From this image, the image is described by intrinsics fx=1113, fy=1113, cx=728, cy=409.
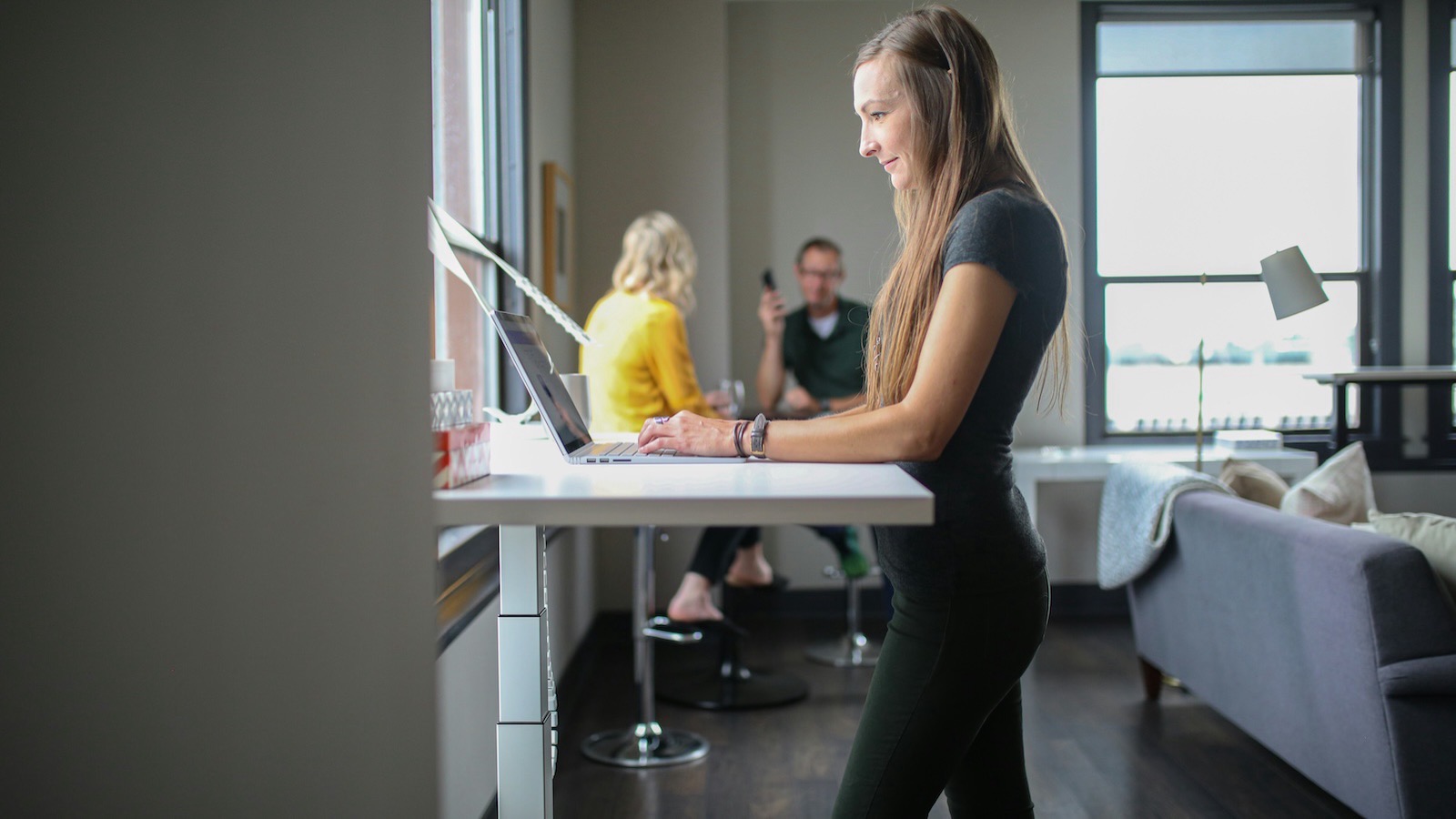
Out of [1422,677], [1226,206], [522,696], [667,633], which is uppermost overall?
[1226,206]

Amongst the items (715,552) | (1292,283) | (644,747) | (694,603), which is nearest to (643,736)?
(644,747)

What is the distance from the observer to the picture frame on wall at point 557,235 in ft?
12.4

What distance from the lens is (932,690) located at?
3.86 ft

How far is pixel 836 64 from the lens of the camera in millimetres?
4859

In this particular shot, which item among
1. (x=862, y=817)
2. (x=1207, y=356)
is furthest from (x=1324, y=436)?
(x=862, y=817)

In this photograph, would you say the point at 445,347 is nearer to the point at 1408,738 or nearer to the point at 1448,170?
the point at 1408,738

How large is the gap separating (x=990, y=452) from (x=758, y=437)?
10.3 inches

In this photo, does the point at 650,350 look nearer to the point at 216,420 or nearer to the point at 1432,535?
the point at 1432,535

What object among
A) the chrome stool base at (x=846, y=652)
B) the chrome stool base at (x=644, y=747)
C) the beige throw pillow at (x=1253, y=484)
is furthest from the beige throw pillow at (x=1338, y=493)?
the chrome stool base at (x=644, y=747)

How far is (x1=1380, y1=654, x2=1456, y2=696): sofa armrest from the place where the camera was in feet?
6.75

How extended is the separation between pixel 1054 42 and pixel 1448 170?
1.85 metres

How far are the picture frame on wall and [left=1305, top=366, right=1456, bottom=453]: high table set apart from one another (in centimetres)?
307

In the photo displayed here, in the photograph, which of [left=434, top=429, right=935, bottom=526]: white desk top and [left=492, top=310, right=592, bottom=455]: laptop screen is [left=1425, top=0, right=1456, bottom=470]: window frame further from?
[left=434, top=429, right=935, bottom=526]: white desk top

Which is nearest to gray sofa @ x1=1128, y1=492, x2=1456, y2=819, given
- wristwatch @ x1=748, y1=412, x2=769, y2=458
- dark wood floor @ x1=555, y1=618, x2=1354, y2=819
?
dark wood floor @ x1=555, y1=618, x2=1354, y2=819
